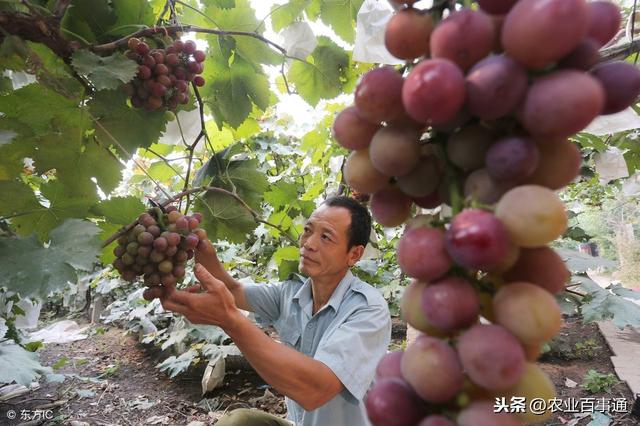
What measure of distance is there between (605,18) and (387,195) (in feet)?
0.85

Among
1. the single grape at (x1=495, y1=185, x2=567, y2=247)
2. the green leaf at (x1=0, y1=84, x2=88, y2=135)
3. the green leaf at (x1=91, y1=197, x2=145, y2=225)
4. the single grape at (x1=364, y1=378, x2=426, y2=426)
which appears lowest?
the single grape at (x1=364, y1=378, x2=426, y2=426)

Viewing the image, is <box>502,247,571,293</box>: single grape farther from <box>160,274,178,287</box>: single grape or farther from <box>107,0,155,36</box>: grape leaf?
<box>107,0,155,36</box>: grape leaf

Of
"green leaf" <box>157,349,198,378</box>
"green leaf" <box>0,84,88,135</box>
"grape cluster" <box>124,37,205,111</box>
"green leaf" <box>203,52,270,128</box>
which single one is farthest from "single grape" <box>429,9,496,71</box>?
"green leaf" <box>157,349,198,378</box>

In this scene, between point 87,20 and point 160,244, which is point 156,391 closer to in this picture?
point 160,244

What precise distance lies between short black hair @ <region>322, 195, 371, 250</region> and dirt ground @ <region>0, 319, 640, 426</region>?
196 centimetres

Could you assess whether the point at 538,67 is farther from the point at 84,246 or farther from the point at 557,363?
the point at 557,363

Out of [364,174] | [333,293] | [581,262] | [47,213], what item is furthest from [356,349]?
[581,262]

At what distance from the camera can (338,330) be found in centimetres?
154

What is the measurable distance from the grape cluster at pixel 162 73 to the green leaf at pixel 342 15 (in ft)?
1.69

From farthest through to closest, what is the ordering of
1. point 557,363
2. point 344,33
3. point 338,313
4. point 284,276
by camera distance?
point 557,363 → point 284,276 → point 338,313 → point 344,33

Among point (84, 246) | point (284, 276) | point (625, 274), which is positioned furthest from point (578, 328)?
point (625, 274)

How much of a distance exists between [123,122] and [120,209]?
0.81ft

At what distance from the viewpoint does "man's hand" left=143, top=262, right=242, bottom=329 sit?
114cm

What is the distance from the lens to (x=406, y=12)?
0.45 metres
